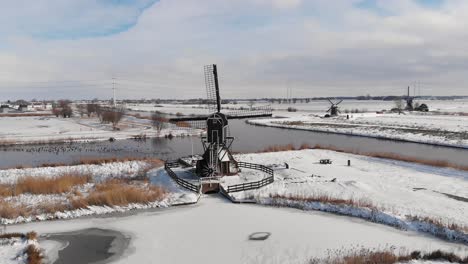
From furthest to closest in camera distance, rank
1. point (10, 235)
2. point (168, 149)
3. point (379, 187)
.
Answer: point (168, 149) → point (379, 187) → point (10, 235)

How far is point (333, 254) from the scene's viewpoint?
→ 13.6m

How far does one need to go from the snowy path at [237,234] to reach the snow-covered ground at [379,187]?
1.50 m

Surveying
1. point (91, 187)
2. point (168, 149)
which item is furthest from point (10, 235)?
point (168, 149)

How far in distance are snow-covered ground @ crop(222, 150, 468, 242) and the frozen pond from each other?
31.7 ft

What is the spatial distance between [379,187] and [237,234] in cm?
1218

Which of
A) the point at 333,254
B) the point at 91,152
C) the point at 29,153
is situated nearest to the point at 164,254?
the point at 333,254

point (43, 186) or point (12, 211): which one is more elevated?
point (43, 186)

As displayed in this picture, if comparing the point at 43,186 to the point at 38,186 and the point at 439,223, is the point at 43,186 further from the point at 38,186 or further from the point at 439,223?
the point at 439,223

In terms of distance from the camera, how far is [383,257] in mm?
12766

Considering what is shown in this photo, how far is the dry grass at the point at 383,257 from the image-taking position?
1262 centimetres

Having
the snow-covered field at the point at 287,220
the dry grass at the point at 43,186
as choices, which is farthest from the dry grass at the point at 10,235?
the dry grass at the point at 43,186

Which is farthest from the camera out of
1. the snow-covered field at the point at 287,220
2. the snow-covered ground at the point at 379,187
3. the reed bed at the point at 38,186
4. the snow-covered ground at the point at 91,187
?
the reed bed at the point at 38,186

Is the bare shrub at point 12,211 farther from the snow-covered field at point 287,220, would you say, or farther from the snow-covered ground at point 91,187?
the snow-covered field at point 287,220

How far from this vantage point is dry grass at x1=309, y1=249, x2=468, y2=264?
12617 millimetres
